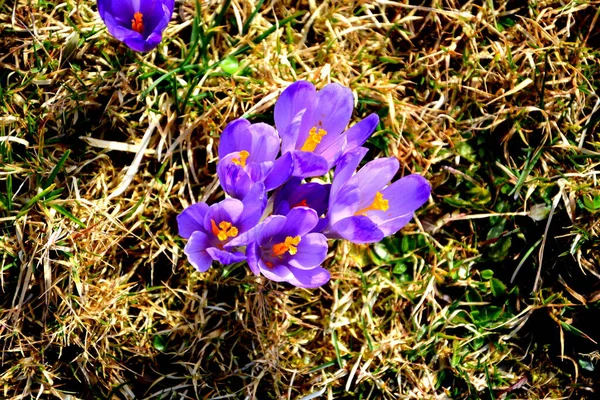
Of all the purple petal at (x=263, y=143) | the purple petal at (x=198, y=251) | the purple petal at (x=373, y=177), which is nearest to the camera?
the purple petal at (x=198, y=251)

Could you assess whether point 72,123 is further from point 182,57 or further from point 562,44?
point 562,44

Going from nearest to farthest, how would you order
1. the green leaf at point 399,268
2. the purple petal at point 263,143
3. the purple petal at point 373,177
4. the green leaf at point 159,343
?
the purple petal at point 263,143
the purple petal at point 373,177
the green leaf at point 159,343
the green leaf at point 399,268

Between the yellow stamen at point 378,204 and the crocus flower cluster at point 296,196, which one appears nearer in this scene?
the crocus flower cluster at point 296,196

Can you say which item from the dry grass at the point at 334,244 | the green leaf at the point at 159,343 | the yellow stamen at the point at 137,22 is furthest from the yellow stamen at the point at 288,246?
the yellow stamen at the point at 137,22

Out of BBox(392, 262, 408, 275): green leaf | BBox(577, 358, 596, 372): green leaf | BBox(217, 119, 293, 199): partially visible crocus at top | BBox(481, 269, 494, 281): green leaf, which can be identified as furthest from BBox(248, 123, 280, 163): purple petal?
BBox(577, 358, 596, 372): green leaf

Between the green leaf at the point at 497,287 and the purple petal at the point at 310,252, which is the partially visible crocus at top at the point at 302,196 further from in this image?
the green leaf at the point at 497,287

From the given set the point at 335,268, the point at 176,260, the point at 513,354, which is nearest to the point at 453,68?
the point at 335,268

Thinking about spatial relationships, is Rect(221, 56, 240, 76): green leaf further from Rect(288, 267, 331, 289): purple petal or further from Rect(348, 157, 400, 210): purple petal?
Rect(288, 267, 331, 289): purple petal
